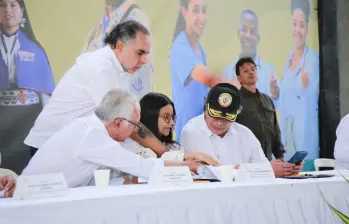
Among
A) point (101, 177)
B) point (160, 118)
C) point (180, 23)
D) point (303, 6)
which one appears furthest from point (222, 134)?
point (303, 6)

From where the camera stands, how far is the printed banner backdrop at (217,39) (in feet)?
11.3

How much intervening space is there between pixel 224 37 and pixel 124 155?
2.20m

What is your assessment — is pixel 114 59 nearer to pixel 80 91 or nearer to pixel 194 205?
pixel 80 91

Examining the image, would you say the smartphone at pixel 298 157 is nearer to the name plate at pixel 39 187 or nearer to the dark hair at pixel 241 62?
the name plate at pixel 39 187

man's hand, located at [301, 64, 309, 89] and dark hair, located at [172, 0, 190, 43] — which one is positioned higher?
dark hair, located at [172, 0, 190, 43]

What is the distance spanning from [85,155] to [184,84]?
184 centimetres

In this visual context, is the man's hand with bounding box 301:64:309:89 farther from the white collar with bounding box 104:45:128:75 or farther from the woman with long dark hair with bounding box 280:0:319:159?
the white collar with bounding box 104:45:128:75

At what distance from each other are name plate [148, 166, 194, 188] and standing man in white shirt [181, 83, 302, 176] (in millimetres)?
1096

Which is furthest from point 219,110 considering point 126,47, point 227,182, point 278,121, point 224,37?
point 278,121

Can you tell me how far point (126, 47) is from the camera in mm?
3090

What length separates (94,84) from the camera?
114 inches

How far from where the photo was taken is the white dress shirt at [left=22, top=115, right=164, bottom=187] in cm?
229

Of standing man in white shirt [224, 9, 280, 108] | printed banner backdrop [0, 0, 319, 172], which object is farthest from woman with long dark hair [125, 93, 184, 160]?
standing man in white shirt [224, 9, 280, 108]

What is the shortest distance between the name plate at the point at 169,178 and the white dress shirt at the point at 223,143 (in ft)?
3.75
